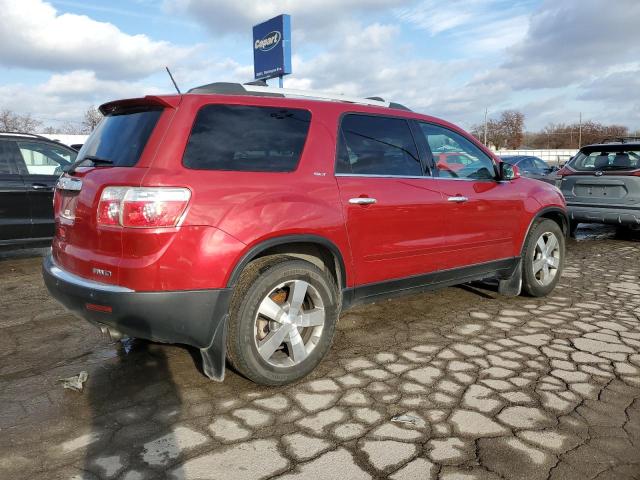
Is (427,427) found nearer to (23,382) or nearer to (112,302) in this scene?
(112,302)

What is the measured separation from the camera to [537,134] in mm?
86938

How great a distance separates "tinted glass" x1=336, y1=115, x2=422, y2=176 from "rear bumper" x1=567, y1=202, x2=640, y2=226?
18.1ft

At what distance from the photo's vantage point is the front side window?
14.4ft

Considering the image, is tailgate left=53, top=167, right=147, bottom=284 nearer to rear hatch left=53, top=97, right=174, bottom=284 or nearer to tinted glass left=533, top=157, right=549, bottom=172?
rear hatch left=53, top=97, right=174, bottom=284

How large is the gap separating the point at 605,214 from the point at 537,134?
3389 inches

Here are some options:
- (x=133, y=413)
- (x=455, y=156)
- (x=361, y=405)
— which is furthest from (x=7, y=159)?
(x=361, y=405)

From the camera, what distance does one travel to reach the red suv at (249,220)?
2.85 meters

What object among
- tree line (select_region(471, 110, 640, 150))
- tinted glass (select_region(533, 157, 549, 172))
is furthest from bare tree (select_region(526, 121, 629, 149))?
tinted glass (select_region(533, 157, 549, 172))

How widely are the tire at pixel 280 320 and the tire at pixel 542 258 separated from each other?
2478 mm

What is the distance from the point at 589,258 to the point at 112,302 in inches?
268

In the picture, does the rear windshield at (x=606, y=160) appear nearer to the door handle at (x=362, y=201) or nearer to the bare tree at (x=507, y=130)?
the door handle at (x=362, y=201)

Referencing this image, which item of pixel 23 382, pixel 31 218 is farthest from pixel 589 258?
pixel 31 218

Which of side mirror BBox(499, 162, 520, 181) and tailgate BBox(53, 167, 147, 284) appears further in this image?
side mirror BBox(499, 162, 520, 181)

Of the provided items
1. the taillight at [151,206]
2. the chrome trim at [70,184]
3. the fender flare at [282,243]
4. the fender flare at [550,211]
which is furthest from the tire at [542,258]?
the chrome trim at [70,184]
